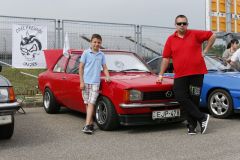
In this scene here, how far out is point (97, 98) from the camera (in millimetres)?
6758

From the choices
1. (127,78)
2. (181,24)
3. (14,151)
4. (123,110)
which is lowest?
(14,151)

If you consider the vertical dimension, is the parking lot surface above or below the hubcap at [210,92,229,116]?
below

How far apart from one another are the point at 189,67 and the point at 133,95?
3.29 ft

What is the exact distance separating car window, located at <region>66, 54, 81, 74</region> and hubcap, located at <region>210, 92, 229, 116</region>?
2771 mm

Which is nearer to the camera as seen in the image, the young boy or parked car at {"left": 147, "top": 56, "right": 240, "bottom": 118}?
the young boy

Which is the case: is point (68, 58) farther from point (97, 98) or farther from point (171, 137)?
point (171, 137)

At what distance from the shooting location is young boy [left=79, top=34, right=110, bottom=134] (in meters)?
6.53

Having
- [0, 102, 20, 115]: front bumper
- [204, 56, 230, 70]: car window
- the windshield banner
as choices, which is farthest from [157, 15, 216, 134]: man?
the windshield banner

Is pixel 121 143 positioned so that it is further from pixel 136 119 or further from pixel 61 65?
pixel 61 65

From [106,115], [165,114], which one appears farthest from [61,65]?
[165,114]

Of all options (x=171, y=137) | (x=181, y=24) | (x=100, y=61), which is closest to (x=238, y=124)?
(x=171, y=137)

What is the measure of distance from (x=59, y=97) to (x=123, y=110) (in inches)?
92.5

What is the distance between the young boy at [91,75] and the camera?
653 centimetres

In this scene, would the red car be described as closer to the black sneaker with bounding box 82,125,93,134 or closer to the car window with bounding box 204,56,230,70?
the black sneaker with bounding box 82,125,93,134
